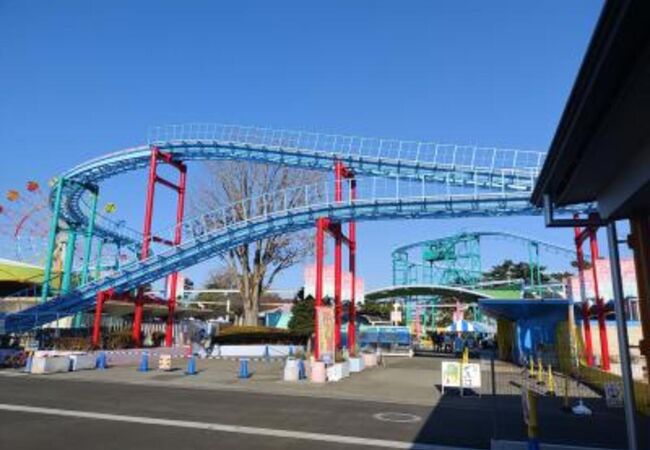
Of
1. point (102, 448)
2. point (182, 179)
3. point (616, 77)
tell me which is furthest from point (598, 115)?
point (182, 179)

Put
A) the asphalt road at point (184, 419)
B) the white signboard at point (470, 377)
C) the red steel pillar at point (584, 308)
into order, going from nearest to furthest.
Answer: the asphalt road at point (184, 419), the white signboard at point (470, 377), the red steel pillar at point (584, 308)

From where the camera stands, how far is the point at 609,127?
5359mm

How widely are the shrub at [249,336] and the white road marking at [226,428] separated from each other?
926 inches

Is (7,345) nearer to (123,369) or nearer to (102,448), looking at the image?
(123,369)

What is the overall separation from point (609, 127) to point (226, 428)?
9.02m

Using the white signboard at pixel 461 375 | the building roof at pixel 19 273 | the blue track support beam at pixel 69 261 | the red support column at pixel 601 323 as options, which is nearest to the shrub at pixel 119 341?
the blue track support beam at pixel 69 261

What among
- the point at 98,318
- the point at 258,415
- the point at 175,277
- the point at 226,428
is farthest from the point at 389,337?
the point at 226,428

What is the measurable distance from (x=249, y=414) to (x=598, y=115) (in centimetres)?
1058

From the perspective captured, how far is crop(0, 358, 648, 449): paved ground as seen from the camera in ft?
33.7

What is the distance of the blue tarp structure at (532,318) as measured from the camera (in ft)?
94.9

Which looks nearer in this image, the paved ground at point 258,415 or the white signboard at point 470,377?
the paved ground at point 258,415

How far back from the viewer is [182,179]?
39.6m

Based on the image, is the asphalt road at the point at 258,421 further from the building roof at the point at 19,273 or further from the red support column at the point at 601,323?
the building roof at the point at 19,273

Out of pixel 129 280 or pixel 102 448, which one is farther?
pixel 129 280
